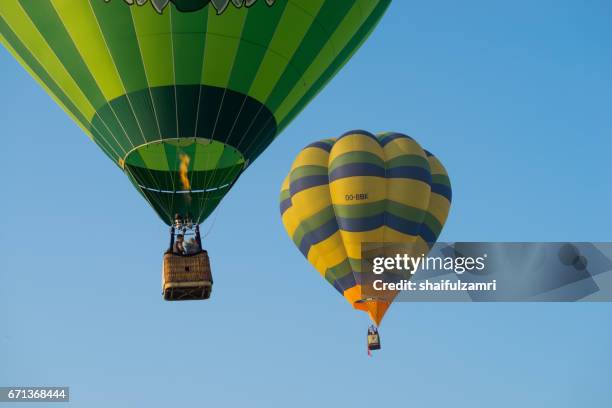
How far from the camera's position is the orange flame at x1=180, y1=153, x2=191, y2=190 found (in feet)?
49.0

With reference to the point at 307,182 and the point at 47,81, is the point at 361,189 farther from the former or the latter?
the point at 47,81

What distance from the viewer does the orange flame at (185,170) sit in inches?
588

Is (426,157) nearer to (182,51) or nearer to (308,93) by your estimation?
(308,93)

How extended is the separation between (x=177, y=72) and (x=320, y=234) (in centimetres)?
749

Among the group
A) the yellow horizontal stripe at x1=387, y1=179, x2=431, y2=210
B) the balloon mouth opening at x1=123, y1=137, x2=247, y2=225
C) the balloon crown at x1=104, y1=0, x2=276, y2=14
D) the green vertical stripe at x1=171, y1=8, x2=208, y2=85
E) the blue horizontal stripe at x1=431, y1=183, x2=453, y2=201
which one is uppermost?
the balloon crown at x1=104, y1=0, x2=276, y2=14

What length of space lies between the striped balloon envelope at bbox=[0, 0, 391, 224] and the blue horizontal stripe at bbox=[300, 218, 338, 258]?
5745 millimetres

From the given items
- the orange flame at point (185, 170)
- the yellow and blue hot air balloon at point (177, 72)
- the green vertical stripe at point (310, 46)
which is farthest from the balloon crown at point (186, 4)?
the orange flame at point (185, 170)

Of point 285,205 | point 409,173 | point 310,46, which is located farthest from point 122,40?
point 285,205

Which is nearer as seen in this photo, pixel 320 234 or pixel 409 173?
pixel 409 173

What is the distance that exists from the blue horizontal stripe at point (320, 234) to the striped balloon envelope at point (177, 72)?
18.8ft

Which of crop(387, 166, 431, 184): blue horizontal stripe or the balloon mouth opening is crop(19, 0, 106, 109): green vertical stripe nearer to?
the balloon mouth opening

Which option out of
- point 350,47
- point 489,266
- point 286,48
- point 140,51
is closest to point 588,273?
point 489,266

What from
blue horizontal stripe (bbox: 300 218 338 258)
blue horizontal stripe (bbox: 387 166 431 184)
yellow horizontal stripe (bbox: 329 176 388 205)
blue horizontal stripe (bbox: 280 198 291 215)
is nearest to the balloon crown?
yellow horizontal stripe (bbox: 329 176 388 205)

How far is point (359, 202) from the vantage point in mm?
Result: 20703
